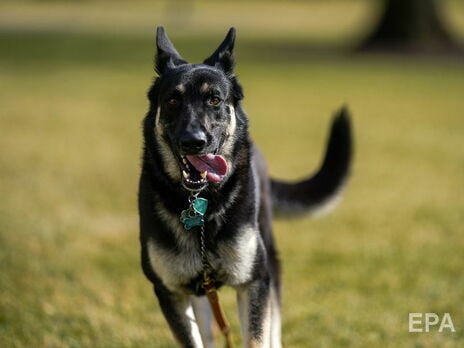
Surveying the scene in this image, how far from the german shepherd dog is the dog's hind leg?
0.20 metres

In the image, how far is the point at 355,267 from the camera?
6.26 metres

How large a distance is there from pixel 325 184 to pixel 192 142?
1.88 meters

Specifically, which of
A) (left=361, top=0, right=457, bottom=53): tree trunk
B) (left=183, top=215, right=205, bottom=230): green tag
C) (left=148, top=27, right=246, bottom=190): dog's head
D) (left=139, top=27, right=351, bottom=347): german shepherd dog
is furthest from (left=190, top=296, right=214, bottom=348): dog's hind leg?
(left=361, top=0, right=457, bottom=53): tree trunk

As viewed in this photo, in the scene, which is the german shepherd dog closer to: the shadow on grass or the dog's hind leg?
the dog's hind leg

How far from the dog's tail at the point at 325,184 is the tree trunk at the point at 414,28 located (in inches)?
725

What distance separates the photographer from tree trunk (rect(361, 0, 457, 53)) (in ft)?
74.5

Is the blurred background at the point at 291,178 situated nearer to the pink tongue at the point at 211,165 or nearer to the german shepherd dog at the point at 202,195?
the german shepherd dog at the point at 202,195

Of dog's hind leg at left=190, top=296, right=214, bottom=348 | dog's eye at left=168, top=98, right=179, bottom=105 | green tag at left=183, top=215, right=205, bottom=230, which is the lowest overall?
dog's hind leg at left=190, top=296, right=214, bottom=348

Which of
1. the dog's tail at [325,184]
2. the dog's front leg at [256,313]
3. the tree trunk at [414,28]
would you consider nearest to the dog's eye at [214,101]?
the dog's front leg at [256,313]

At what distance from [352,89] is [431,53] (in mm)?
6233

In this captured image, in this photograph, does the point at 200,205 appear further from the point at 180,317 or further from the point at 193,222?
the point at 180,317

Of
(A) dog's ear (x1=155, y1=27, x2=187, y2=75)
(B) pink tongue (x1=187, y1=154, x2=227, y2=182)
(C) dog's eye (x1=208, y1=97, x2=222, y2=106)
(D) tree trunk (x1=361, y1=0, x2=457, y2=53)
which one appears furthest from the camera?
(D) tree trunk (x1=361, y1=0, x2=457, y2=53)

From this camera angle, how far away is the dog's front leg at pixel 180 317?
12.3 ft

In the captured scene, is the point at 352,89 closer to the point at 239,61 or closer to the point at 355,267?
the point at 239,61
